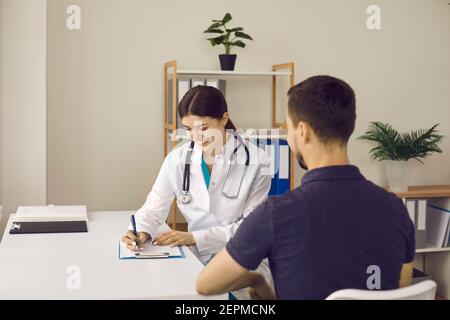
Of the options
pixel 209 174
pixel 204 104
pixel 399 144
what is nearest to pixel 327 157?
pixel 204 104

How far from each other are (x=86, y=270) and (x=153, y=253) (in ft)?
0.91

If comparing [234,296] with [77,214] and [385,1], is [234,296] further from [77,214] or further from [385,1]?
[385,1]

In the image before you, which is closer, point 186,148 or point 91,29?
point 186,148

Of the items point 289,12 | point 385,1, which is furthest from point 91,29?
point 385,1

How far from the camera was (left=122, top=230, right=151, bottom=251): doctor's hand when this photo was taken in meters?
2.15

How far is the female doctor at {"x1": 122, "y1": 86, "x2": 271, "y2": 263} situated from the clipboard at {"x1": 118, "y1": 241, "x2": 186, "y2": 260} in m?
0.21

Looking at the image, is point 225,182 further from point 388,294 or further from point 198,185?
point 388,294

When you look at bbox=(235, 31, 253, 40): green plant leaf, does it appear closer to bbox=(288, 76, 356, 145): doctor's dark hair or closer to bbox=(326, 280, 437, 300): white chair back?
bbox=(288, 76, 356, 145): doctor's dark hair

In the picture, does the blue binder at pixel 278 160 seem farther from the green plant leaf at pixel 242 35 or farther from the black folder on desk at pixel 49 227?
the black folder on desk at pixel 49 227

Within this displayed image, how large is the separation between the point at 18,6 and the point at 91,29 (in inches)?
19.4

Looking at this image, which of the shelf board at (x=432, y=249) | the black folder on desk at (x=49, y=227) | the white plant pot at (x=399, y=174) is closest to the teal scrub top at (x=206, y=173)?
the black folder on desk at (x=49, y=227)

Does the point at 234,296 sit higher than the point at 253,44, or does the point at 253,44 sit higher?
the point at 253,44

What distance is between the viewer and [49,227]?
8.21 ft

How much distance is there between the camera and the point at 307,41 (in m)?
3.85
